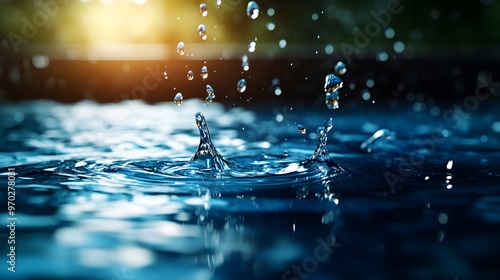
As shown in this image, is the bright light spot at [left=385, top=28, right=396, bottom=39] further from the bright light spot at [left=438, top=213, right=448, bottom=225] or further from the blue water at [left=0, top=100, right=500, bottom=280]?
the bright light spot at [left=438, top=213, right=448, bottom=225]

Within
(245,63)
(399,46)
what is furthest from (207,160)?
(399,46)

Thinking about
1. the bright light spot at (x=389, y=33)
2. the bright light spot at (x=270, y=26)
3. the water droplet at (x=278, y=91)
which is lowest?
the water droplet at (x=278, y=91)

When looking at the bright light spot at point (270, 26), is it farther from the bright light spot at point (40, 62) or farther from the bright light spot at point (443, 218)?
the bright light spot at point (443, 218)

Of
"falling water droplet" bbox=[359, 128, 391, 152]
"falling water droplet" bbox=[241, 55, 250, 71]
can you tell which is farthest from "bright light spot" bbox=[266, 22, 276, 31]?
"falling water droplet" bbox=[359, 128, 391, 152]

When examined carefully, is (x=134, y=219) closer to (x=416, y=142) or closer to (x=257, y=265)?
(x=257, y=265)

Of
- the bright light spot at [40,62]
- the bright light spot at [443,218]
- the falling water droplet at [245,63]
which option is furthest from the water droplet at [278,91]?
the bright light spot at [443,218]

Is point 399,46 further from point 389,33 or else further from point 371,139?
point 371,139

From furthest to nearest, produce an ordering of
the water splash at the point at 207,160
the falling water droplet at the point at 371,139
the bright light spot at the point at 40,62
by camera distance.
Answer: the bright light spot at the point at 40,62 < the falling water droplet at the point at 371,139 < the water splash at the point at 207,160

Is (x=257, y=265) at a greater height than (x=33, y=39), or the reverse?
(x=33, y=39)

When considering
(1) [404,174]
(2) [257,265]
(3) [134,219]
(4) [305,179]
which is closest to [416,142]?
(1) [404,174]

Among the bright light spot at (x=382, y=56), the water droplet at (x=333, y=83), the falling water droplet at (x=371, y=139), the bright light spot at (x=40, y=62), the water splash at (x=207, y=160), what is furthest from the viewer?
the bright light spot at (x=382, y=56)
